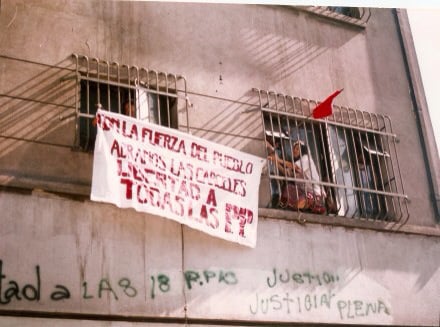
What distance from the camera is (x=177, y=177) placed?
6.52 metres

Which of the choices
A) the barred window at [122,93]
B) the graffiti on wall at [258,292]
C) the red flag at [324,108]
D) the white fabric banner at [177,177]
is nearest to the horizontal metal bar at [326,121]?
the red flag at [324,108]

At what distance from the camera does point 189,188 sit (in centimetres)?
657

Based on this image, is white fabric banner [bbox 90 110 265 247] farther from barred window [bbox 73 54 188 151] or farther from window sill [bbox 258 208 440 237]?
barred window [bbox 73 54 188 151]

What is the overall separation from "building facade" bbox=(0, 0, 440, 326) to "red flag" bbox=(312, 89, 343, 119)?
0.14m

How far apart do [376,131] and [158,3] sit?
3.56 meters

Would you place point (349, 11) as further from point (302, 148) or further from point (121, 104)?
point (121, 104)

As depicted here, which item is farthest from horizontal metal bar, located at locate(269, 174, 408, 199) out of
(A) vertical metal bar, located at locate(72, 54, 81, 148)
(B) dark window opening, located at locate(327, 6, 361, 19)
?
(B) dark window opening, located at locate(327, 6, 361, 19)

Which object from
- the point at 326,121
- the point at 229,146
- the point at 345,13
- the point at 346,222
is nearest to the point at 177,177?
the point at 229,146

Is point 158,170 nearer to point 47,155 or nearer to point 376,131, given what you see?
point 47,155

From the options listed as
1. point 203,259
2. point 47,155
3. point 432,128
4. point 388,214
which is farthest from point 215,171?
point 432,128

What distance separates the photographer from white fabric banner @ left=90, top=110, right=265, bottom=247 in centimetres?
615

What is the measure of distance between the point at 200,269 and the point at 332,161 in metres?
2.67

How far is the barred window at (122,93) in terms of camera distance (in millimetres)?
6809

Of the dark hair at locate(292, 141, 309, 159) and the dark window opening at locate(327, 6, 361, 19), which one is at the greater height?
the dark window opening at locate(327, 6, 361, 19)
